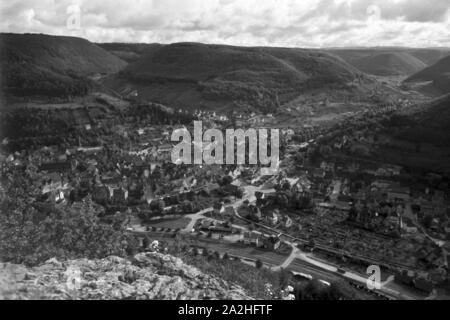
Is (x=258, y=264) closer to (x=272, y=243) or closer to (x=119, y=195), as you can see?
(x=272, y=243)

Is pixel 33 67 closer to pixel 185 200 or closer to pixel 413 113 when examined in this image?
pixel 185 200

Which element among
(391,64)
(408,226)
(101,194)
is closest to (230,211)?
(101,194)

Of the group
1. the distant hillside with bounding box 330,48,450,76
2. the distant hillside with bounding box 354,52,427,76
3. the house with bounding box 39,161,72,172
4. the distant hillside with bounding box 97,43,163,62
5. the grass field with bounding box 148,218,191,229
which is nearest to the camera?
the grass field with bounding box 148,218,191,229

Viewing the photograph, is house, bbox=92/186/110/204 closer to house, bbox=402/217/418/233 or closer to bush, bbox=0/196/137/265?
bush, bbox=0/196/137/265

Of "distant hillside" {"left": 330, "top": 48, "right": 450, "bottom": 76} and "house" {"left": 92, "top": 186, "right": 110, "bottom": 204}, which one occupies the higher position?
"distant hillside" {"left": 330, "top": 48, "right": 450, "bottom": 76}

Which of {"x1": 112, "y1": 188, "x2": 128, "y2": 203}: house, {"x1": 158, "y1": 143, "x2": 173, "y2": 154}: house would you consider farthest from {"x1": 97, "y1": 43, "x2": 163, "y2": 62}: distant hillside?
{"x1": 112, "y1": 188, "x2": 128, "y2": 203}: house
